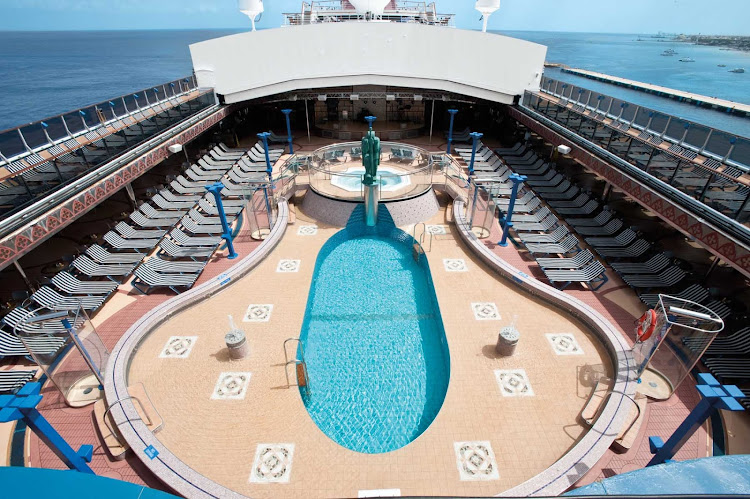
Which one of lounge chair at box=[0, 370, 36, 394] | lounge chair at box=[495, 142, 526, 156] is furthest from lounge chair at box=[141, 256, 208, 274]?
lounge chair at box=[495, 142, 526, 156]

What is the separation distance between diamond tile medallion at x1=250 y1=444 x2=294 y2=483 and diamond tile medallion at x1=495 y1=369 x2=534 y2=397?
170 inches

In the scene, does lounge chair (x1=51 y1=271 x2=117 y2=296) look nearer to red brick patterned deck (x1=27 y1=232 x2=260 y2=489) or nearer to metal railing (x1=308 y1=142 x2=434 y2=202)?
red brick patterned deck (x1=27 y1=232 x2=260 y2=489)

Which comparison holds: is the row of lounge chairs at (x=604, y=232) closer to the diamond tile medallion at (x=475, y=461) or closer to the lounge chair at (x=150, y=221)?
the diamond tile medallion at (x=475, y=461)

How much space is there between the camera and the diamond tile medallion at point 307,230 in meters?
13.3

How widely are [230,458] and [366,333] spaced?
3.92 meters

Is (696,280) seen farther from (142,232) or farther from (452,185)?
(142,232)

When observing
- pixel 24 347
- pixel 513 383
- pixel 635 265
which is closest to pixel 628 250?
pixel 635 265

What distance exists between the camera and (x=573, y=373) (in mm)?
7984

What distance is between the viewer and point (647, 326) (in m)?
7.25

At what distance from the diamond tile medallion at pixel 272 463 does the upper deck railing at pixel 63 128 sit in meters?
9.97

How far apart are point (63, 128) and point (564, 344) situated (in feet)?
52.0

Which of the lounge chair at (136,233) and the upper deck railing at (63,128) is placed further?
the lounge chair at (136,233)

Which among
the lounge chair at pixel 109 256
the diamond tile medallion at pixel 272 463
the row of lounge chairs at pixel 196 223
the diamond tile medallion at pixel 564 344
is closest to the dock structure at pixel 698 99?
the diamond tile medallion at pixel 564 344

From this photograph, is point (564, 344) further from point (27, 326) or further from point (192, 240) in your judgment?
point (27, 326)
